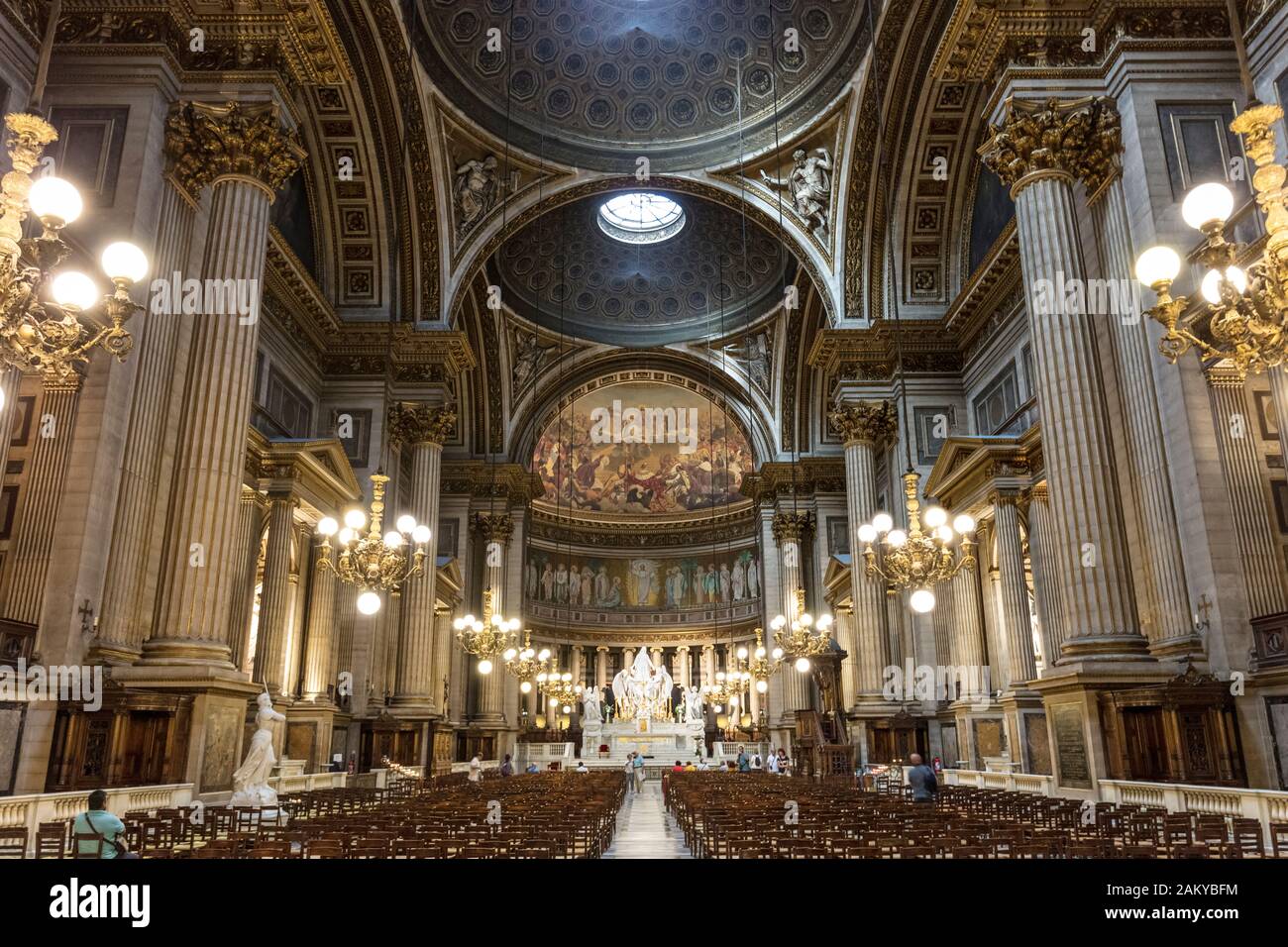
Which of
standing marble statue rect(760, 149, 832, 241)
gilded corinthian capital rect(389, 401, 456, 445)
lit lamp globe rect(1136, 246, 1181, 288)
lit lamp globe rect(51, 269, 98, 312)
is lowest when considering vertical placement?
lit lamp globe rect(51, 269, 98, 312)

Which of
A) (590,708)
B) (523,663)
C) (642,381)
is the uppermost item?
(642,381)

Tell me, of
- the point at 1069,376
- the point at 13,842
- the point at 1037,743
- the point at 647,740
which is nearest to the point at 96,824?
the point at 13,842

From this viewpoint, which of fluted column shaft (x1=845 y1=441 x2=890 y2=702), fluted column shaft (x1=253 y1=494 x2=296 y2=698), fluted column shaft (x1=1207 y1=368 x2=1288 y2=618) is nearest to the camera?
fluted column shaft (x1=1207 y1=368 x2=1288 y2=618)

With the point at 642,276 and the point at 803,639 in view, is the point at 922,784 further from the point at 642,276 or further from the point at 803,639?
the point at 642,276

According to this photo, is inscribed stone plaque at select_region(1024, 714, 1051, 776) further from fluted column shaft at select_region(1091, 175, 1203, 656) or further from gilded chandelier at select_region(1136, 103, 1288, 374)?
gilded chandelier at select_region(1136, 103, 1288, 374)

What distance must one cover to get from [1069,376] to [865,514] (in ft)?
35.8

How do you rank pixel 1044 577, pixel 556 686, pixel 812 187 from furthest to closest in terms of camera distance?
pixel 556 686, pixel 812 187, pixel 1044 577

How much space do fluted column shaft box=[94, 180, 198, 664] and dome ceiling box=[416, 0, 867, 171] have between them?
11.9 m

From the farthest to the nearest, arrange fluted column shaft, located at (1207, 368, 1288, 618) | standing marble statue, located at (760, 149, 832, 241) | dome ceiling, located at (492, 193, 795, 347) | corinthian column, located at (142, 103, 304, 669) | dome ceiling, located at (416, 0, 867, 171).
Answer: dome ceiling, located at (492, 193, 795, 347)
standing marble statue, located at (760, 149, 832, 241)
dome ceiling, located at (416, 0, 867, 171)
corinthian column, located at (142, 103, 304, 669)
fluted column shaft, located at (1207, 368, 1288, 618)

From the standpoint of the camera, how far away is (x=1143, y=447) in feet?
34.6

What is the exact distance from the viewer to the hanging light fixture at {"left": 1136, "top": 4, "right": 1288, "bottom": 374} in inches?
217

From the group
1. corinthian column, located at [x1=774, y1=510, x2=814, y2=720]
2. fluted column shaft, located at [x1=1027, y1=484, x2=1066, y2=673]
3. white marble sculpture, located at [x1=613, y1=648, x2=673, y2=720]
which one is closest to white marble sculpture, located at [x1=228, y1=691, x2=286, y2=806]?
fluted column shaft, located at [x1=1027, y1=484, x2=1066, y2=673]
